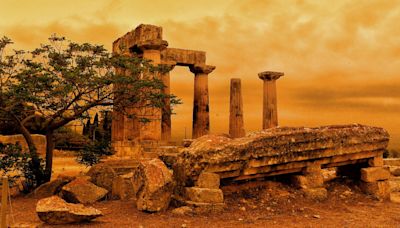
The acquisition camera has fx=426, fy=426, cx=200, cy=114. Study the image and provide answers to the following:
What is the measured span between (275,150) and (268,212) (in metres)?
1.35

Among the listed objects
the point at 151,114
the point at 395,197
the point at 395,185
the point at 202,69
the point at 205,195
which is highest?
the point at 202,69

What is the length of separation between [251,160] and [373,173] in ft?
12.4

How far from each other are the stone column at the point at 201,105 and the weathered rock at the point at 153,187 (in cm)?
1694

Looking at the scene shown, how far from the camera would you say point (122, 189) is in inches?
394

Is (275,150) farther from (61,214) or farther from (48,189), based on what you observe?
(48,189)

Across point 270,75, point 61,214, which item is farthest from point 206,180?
point 270,75

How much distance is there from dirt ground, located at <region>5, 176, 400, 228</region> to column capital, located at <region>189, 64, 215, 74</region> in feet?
49.6

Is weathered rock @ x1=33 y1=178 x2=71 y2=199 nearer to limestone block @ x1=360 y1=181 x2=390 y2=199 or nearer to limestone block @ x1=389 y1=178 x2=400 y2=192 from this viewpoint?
limestone block @ x1=360 y1=181 x2=390 y2=199

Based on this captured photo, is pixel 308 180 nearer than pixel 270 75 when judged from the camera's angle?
Yes

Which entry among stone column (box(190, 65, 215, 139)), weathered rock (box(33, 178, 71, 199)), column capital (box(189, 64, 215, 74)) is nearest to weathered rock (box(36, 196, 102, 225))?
weathered rock (box(33, 178, 71, 199))

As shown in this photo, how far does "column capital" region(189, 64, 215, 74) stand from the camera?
2472 centimetres

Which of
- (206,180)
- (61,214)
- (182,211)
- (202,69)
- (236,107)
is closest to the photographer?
(61,214)

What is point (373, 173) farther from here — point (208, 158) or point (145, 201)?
point (145, 201)

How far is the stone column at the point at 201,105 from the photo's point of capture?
25297 millimetres
